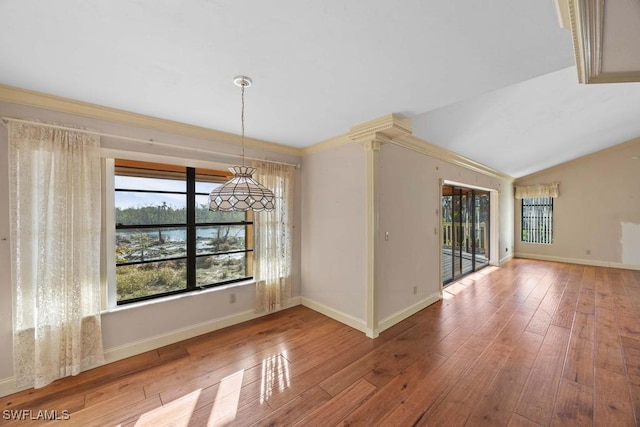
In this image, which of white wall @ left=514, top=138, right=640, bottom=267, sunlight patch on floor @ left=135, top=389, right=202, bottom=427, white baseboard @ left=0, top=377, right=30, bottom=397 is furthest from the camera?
white wall @ left=514, top=138, right=640, bottom=267

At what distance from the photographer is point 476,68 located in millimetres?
1764

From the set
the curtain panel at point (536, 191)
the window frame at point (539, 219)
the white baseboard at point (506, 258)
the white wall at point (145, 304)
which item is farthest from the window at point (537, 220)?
the white wall at point (145, 304)

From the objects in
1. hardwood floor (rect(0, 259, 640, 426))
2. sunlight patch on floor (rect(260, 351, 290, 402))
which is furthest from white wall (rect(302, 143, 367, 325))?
sunlight patch on floor (rect(260, 351, 290, 402))

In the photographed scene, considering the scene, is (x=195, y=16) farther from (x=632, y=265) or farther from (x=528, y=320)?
(x=632, y=265)

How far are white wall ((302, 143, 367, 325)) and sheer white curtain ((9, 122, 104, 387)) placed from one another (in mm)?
2482

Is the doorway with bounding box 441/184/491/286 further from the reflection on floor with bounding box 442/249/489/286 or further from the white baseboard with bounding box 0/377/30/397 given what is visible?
the white baseboard with bounding box 0/377/30/397

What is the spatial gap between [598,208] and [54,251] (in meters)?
10.7

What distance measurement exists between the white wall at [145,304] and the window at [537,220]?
8.46 meters

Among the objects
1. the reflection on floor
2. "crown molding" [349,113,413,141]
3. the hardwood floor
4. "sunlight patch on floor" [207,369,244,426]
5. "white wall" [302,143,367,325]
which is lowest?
"sunlight patch on floor" [207,369,244,426]

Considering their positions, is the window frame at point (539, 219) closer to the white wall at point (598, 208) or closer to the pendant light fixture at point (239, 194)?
the white wall at point (598, 208)

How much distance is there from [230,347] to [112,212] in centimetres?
191

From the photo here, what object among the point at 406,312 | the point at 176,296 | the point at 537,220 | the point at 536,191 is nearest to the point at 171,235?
the point at 176,296

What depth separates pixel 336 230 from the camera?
3414 mm

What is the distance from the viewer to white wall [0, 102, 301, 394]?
2.00m
